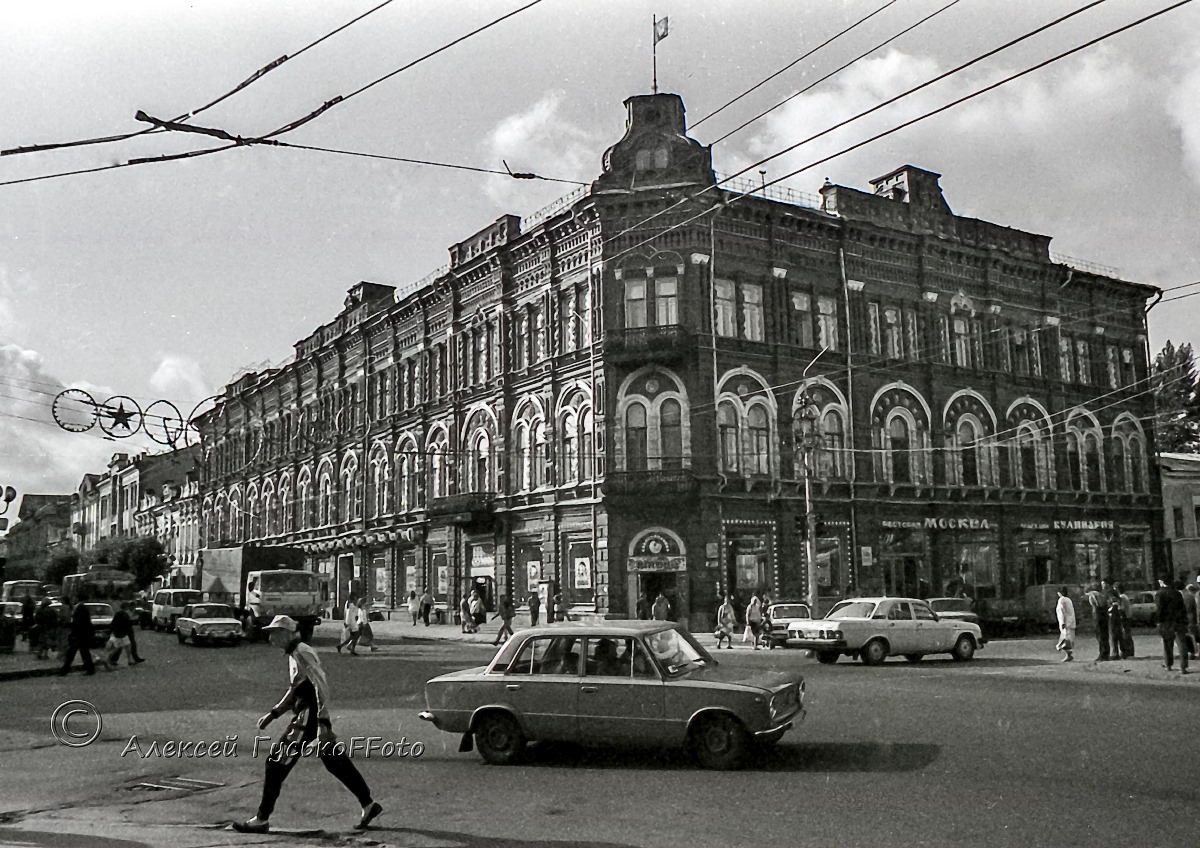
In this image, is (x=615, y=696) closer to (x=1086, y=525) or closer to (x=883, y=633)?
(x=883, y=633)

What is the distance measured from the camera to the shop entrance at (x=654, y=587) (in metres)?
34.4

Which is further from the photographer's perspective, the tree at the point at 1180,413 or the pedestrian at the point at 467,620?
the tree at the point at 1180,413

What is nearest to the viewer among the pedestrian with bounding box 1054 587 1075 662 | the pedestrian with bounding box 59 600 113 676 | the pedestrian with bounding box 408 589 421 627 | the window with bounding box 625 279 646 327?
the pedestrian with bounding box 59 600 113 676

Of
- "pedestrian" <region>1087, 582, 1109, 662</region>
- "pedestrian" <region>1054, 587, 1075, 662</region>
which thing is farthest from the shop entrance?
"pedestrian" <region>1087, 582, 1109, 662</region>

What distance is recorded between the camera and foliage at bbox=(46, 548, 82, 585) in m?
82.5

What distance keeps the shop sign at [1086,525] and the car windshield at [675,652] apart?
37798 mm

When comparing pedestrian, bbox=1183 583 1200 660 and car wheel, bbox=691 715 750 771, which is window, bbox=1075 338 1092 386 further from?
car wheel, bbox=691 715 750 771

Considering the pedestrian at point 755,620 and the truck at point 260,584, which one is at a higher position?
the truck at point 260,584

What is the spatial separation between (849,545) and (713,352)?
28.9 feet

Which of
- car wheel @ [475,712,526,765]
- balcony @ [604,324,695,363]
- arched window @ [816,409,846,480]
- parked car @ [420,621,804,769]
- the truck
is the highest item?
balcony @ [604,324,695,363]

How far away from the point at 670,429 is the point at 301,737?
28.1 meters

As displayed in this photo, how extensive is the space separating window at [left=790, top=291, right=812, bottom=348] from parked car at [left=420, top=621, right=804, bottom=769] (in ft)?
94.5

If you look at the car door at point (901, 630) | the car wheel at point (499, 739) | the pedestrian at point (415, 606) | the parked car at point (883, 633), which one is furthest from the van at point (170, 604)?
the car wheel at point (499, 739)

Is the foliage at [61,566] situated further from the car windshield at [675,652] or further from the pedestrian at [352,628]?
the car windshield at [675,652]
